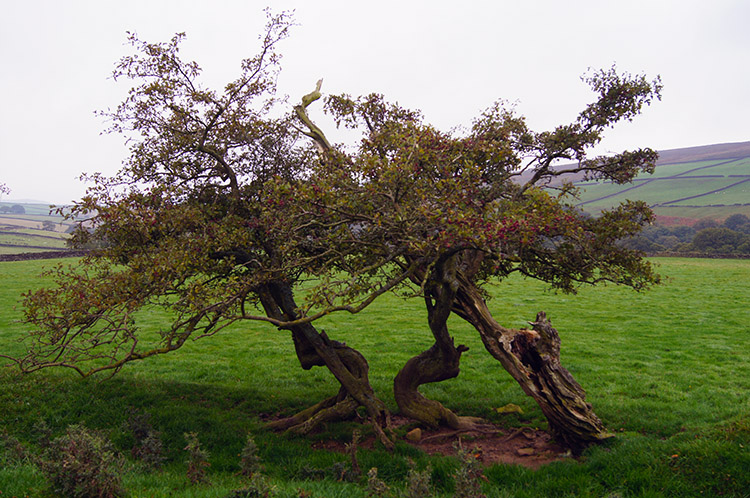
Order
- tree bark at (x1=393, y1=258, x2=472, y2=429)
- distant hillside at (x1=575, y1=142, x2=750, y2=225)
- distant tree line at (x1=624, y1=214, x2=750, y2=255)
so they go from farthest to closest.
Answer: distant hillside at (x1=575, y1=142, x2=750, y2=225) → distant tree line at (x1=624, y1=214, x2=750, y2=255) → tree bark at (x1=393, y1=258, x2=472, y2=429)

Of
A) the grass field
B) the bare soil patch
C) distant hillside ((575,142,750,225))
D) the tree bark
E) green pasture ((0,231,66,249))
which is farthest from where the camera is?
distant hillside ((575,142,750,225))

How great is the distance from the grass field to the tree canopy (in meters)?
1.52

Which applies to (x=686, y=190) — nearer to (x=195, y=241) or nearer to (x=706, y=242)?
(x=706, y=242)

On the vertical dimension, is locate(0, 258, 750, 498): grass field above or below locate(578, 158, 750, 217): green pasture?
below

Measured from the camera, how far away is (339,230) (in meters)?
10.3

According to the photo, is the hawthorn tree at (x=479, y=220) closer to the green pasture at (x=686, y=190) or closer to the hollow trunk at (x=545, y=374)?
the hollow trunk at (x=545, y=374)

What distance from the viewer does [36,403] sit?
528 inches

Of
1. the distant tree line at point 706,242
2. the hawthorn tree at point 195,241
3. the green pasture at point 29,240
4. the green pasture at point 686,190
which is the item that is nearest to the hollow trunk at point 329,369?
the hawthorn tree at point 195,241

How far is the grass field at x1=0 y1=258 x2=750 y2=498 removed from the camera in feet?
29.5

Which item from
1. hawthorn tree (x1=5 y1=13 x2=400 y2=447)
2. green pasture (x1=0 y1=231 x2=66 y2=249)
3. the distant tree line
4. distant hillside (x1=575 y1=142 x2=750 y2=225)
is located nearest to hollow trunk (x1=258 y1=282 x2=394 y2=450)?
hawthorn tree (x1=5 y1=13 x2=400 y2=447)

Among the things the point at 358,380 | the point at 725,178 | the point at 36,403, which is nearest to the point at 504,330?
the point at 358,380

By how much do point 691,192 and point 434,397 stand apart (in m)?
162

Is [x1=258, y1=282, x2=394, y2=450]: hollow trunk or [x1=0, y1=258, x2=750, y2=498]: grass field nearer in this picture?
[x1=0, y1=258, x2=750, y2=498]: grass field

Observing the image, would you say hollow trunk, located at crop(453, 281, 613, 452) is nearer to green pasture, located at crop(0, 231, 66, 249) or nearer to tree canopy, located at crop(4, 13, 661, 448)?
tree canopy, located at crop(4, 13, 661, 448)
